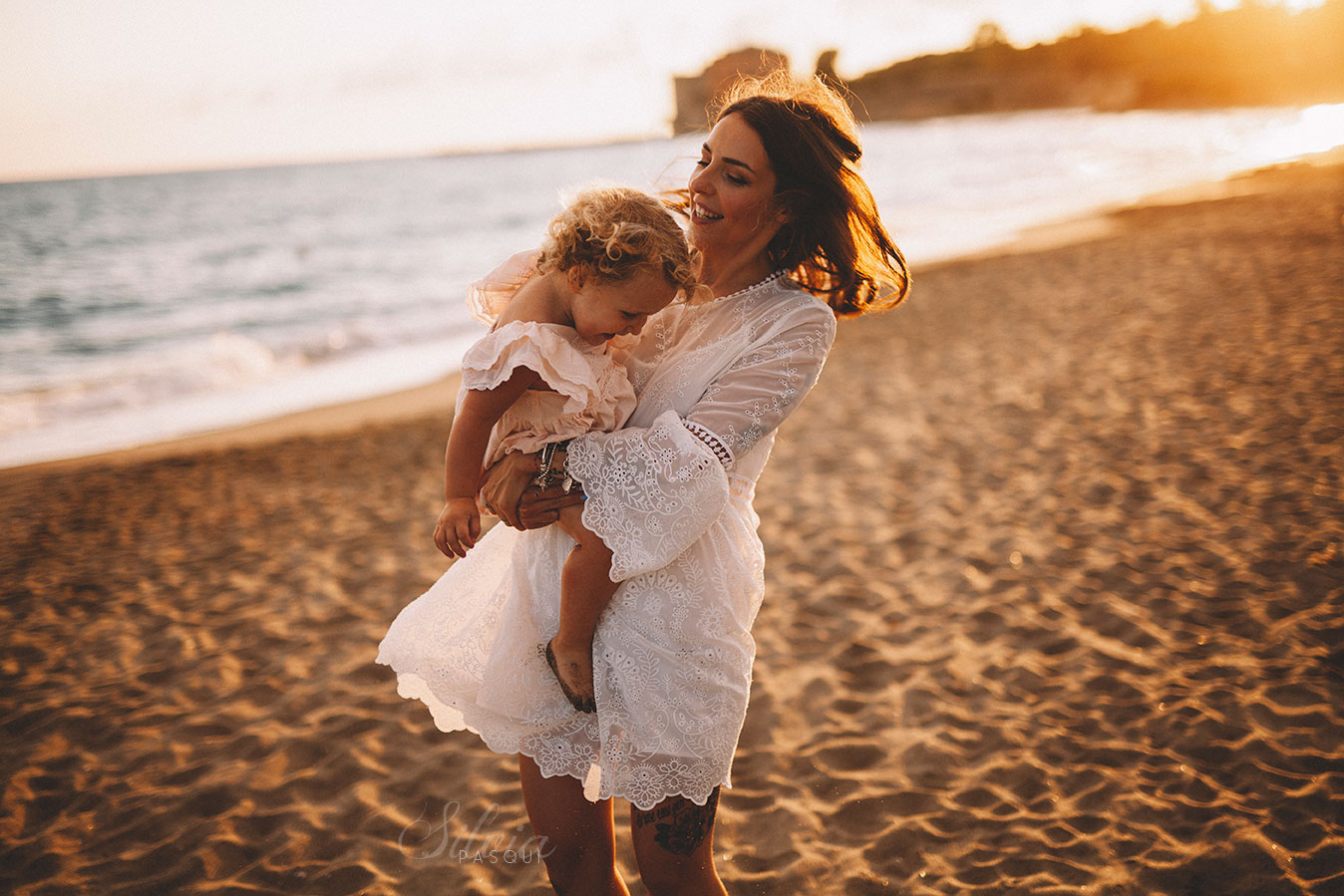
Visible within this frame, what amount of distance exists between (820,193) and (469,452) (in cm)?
92

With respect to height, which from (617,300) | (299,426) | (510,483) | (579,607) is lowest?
(299,426)

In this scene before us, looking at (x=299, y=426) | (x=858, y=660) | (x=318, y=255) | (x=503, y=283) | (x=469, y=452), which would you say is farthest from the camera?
(x=318, y=255)

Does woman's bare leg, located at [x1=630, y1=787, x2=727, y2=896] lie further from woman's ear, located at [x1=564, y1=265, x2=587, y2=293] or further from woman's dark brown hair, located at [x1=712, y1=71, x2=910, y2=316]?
woman's dark brown hair, located at [x1=712, y1=71, x2=910, y2=316]

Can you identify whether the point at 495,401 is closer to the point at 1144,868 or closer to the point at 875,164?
the point at 1144,868

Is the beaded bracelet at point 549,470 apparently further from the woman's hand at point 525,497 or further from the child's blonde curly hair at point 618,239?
the child's blonde curly hair at point 618,239

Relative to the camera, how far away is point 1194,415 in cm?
668

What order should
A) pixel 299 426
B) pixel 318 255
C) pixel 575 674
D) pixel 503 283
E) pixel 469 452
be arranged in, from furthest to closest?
1. pixel 318 255
2. pixel 299 426
3. pixel 503 283
4. pixel 575 674
5. pixel 469 452

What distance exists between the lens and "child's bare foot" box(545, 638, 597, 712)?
5.54ft

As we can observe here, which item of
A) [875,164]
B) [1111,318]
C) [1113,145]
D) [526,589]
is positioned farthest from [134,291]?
[1113,145]

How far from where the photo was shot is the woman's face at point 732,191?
5.63ft

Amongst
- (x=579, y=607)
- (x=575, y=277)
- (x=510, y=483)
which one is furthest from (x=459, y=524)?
(x=575, y=277)

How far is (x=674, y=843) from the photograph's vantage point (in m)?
1.73

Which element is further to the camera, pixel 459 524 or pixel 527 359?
pixel 459 524

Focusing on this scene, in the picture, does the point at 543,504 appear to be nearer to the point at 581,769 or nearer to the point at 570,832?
the point at 581,769
